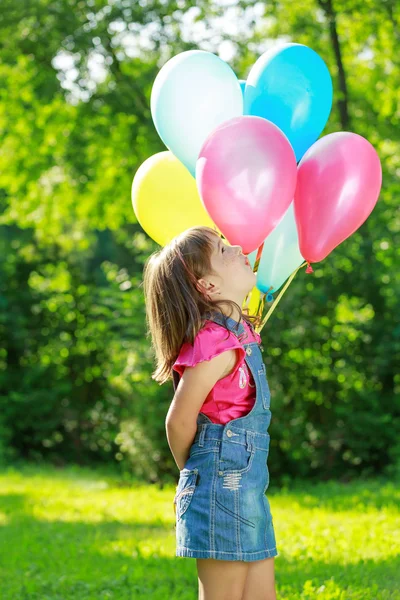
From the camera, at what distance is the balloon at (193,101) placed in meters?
3.05

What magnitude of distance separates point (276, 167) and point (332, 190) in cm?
29

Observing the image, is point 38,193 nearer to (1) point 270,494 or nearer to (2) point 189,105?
(1) point 270,494

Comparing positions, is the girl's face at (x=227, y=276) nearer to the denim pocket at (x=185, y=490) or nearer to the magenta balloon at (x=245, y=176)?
the magenta balloon at (x=245, y=176)

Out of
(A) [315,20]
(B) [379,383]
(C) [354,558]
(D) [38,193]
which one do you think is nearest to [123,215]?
(D) [38,193]

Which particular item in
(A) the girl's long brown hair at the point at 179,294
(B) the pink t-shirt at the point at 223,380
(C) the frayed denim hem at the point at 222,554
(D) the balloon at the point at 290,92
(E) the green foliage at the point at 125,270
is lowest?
(E) the green foliage at the point at 125,270

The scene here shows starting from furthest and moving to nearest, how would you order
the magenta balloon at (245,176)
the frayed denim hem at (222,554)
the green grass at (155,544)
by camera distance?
1. the green grass at (155,544)
2. the magenta balloon at (245,176)
3. the frayed denim hem at (222,554)

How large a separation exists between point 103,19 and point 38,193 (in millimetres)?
2738

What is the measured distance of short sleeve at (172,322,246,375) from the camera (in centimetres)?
233

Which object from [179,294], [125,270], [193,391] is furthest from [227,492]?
[125,270]

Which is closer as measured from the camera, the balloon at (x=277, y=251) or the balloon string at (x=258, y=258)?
the balloon string at (x=258, y=258)

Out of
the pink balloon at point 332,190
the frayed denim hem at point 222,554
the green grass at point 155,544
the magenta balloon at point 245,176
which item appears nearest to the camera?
the frayed denim hem at point 222,554

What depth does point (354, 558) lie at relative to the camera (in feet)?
14.6

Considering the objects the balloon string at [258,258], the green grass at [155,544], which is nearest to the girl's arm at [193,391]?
the balloon string at [258,258]

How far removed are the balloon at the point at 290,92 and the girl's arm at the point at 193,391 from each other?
1.11m
